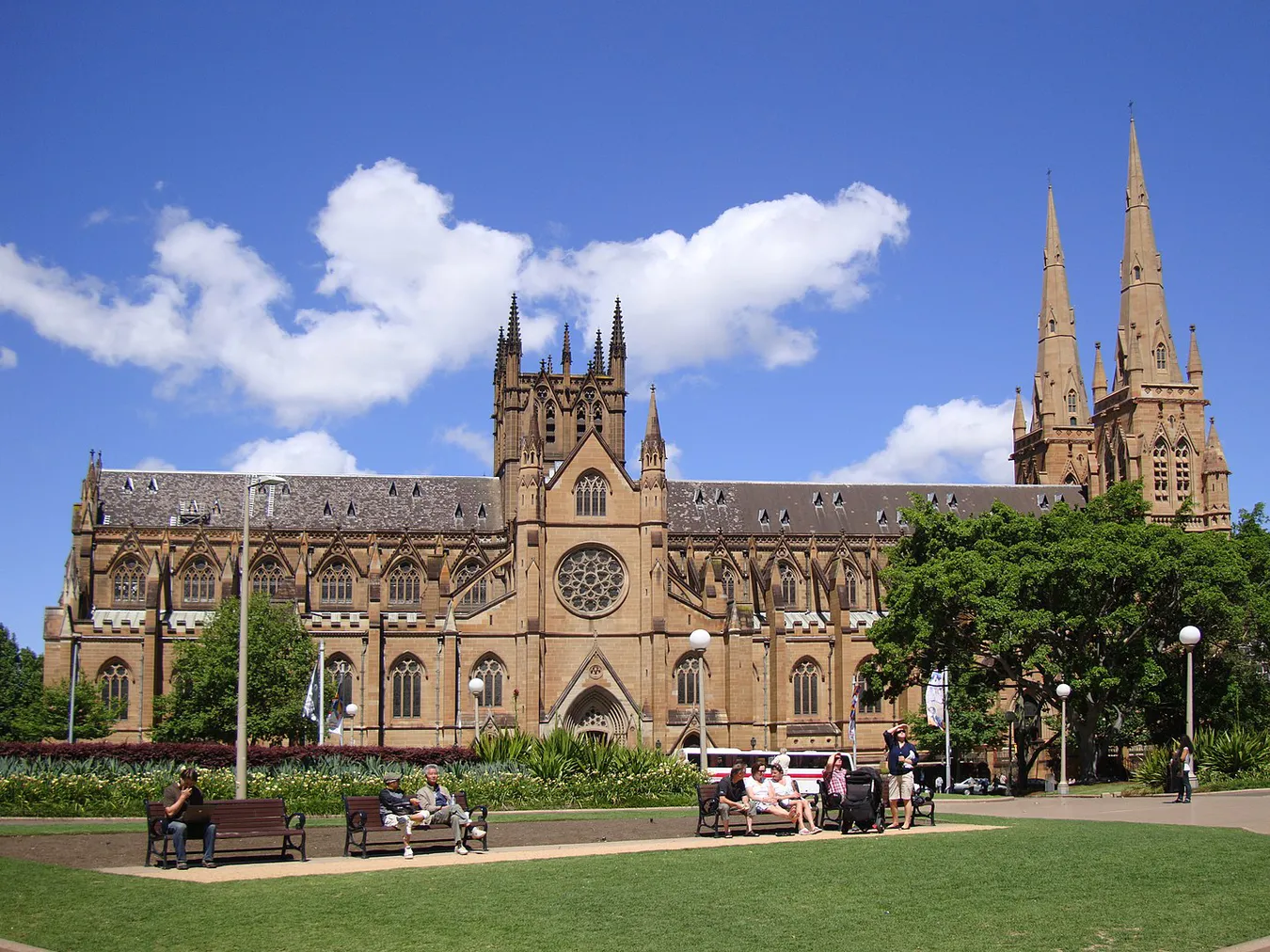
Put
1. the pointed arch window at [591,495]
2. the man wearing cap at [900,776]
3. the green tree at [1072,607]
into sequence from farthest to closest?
the pointed arch window at [591,495], the green tree at [1072,607], the man wearing cap at [900,776]

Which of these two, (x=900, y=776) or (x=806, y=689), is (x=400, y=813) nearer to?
(x=900, y=776)

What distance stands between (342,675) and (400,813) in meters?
49.5

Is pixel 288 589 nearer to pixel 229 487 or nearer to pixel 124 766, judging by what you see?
pixel 229 487

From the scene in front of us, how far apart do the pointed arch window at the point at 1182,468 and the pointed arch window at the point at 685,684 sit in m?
43.0

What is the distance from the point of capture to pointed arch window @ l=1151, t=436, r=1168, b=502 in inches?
3812

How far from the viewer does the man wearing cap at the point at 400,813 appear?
875 inches

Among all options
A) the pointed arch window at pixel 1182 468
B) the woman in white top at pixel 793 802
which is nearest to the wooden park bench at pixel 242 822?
the woman in white top at pixel 793 802

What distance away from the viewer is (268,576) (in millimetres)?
80625

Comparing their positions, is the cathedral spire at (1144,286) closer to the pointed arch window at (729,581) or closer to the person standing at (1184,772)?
the pointed arch window at (729,581)

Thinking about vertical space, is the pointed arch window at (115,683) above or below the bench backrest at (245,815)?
above

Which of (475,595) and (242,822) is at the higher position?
(475,595)

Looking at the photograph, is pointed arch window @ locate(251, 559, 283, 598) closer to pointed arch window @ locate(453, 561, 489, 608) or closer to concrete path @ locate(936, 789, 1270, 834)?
A: pointed arch window @ locate(453, 561, 489, 608)

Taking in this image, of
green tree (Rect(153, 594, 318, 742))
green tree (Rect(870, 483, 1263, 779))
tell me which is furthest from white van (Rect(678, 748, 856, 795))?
green tree (Rect(153, 594, 318, 742))

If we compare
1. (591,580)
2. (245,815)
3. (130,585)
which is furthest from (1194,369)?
(245,815)
